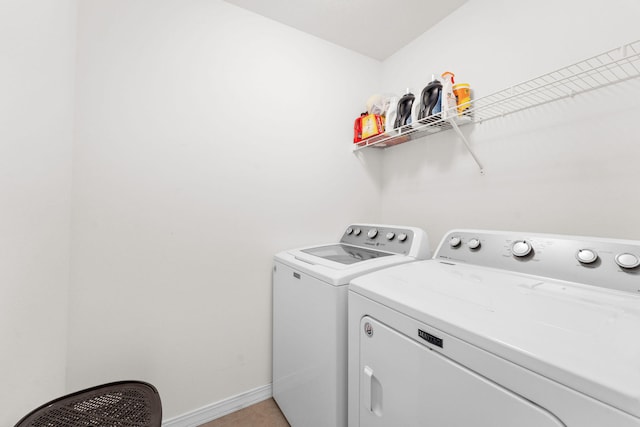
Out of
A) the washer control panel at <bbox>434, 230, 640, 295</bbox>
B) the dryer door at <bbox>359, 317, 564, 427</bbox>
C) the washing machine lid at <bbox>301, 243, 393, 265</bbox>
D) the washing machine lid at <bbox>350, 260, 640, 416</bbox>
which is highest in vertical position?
the washer control panel at <bbox>434, 230, 640, 295</bbox>

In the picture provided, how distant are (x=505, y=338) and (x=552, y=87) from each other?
51.2 inches

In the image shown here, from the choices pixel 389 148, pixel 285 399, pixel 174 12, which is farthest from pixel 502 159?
pixel 174 12

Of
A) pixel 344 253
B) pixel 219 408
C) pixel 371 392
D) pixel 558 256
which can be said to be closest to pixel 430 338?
pixel 371 392

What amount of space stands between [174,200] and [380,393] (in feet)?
4.37

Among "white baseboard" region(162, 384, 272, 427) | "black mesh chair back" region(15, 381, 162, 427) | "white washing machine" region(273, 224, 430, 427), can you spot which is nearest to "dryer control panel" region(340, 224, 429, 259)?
"white washing machine" region(273, 224, 430, 427)

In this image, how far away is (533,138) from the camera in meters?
1.27

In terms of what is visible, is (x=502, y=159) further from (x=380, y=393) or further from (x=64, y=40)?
(x=64, y=40)

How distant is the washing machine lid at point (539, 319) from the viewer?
0.43m

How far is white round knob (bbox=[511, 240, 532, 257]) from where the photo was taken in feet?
3.27

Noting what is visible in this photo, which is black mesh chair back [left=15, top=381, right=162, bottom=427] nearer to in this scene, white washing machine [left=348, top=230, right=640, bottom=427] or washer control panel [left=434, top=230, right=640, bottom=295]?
white washing machine [left=348, top=230, right=640, bottom=427]

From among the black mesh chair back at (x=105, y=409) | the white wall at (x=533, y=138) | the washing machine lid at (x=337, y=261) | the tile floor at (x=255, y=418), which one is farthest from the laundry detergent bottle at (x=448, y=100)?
the tile floor at (x=255, y=418)

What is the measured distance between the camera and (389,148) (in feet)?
6.95

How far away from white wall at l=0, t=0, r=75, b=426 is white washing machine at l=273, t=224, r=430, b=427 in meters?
0.97

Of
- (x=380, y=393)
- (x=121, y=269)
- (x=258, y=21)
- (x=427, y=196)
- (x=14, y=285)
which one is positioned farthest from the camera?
(x=427, y=196)
